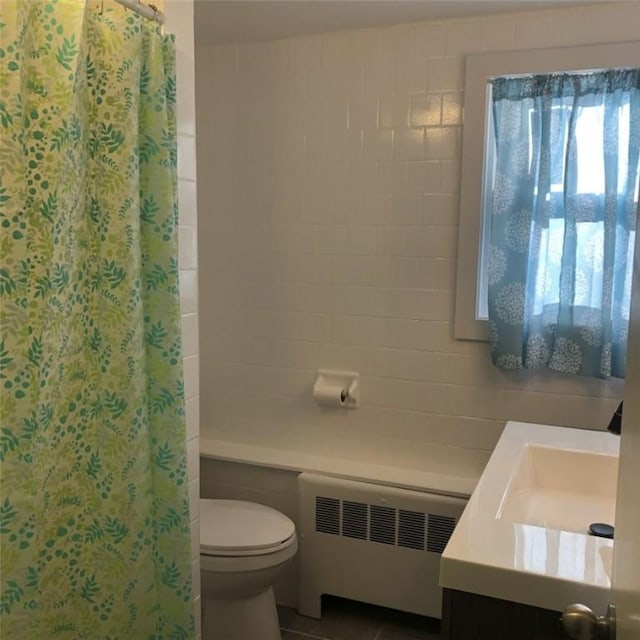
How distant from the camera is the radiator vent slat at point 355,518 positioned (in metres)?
2.59

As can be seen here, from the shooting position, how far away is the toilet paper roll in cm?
272

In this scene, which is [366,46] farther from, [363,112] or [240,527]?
[240,527]

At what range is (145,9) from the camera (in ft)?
4.95

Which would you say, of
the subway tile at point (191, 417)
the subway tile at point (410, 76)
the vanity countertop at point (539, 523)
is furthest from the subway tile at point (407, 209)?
the subway tile at point (191, 417)

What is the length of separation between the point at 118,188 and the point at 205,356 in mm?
1694

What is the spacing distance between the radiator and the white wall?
26 cm

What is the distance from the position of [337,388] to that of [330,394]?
38 millimetres

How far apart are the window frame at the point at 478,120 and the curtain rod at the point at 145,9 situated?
4.19ft

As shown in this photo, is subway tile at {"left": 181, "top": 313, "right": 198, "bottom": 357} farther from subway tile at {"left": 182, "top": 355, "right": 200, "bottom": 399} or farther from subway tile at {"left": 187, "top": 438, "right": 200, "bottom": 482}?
subway tile at {"left": 187, "top": 438, "right": 200, "bottom": 482}

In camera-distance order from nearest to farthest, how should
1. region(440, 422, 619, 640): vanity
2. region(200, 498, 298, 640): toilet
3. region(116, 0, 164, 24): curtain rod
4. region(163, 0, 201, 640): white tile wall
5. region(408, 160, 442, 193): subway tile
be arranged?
region(440, 422, 619, 640): vanity
region(116, 0, 164, 24): curtain rod
region(163, 0, 201, 640): white tile wall
region(200, 498, 298, 640): toilet
region(408, 160, 442, 193): subway tile

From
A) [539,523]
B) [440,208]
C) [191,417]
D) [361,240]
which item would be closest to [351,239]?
[361,240]

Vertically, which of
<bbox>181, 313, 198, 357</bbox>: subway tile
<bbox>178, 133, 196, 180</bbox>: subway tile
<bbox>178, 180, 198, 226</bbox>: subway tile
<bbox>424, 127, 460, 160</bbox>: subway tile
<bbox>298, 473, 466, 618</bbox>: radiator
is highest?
<bbox>424, 127, 460, 160</bbox>: subway tile

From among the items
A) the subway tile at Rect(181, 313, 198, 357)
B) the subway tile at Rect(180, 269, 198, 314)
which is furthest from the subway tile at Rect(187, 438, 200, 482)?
the subway tile at Rect(180, 269, 198, 314)

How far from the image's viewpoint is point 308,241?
2.78m
